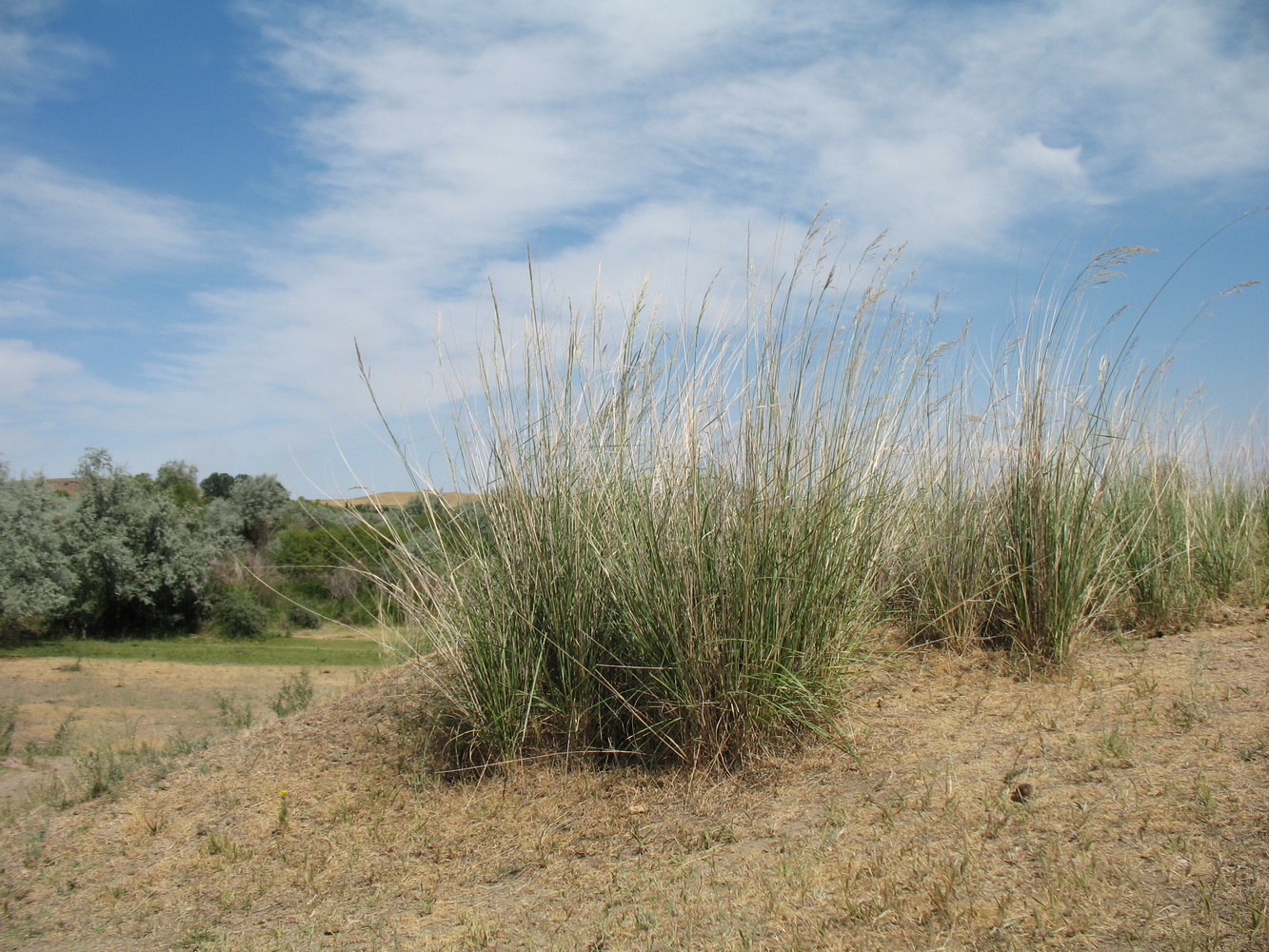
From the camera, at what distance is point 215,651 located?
48.6 feet

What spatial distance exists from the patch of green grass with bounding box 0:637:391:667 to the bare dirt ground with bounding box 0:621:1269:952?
7.98 m

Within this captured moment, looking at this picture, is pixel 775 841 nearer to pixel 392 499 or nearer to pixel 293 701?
pixel 392 499

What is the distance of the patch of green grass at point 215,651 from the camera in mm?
13188

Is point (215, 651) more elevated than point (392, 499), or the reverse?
point (392, 499)

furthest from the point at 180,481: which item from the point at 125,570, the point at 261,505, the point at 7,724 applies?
the point at 7,724

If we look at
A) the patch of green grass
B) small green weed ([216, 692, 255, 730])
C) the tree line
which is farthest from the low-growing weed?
the tree line

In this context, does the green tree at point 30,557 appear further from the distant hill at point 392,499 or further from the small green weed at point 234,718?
the distant hill at point 392,499

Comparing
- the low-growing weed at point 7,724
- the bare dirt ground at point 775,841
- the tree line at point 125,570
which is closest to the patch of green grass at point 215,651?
the tree line at point 125,570

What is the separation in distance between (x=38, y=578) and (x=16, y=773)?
41.1ft

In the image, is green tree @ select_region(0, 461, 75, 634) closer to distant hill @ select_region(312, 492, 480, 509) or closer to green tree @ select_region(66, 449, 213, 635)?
green tree @ select_region(66, 449, 213, 635)

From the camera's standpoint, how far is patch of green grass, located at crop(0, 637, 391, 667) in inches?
519

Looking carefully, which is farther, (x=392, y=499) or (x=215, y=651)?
(x=215, y=651)

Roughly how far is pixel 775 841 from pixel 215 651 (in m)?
14.6

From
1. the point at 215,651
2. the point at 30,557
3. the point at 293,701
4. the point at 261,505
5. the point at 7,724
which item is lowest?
the point at 215,651
